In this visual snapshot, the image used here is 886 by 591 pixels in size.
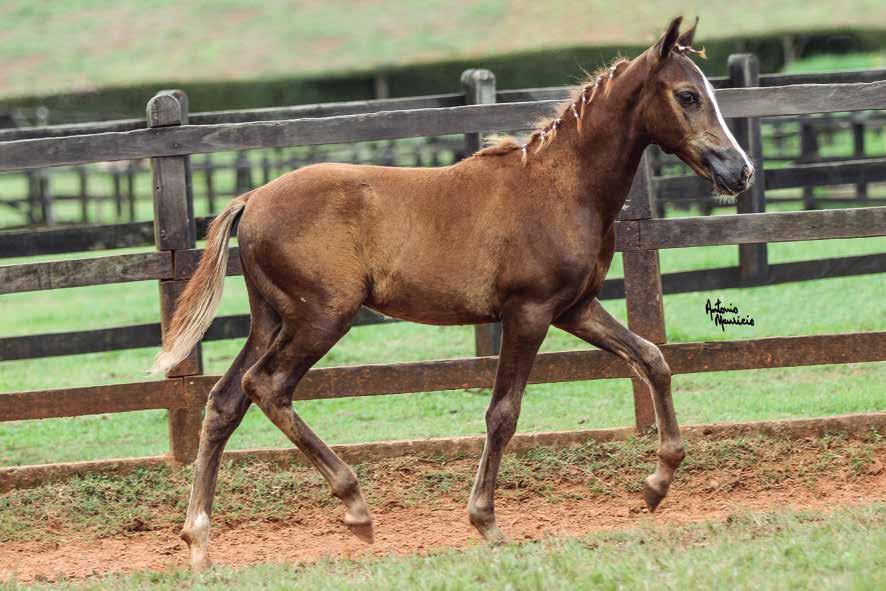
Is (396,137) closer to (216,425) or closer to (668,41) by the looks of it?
(668,41)

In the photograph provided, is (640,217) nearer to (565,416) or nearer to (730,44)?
(565,416)

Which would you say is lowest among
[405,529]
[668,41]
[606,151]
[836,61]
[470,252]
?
[405,529]

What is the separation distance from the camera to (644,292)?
6.79 m

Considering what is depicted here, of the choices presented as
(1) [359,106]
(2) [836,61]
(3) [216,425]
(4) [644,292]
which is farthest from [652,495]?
(2) [836,61]

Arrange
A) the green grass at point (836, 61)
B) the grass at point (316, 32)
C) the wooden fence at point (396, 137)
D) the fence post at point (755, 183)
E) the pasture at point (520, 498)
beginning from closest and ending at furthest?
the pasture at point (520, 498) < the wooden fence at point (396, 137) < the fence post at point (755, 183) < the grass at point (316, 32) < the green grass at point (836, 61)

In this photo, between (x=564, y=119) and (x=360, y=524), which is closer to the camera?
(x=360, y=524)

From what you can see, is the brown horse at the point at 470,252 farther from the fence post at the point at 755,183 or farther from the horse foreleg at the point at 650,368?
the fence post at the point at 755,183

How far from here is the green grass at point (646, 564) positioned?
407cm

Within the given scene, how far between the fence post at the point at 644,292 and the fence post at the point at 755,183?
2106 millimetres

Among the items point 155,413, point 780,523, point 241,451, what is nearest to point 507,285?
point 780,523

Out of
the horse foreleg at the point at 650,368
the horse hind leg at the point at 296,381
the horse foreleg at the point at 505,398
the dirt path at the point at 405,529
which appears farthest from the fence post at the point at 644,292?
the horse hind leg at the point at 296,381

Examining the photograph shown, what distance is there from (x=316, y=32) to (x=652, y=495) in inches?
1140

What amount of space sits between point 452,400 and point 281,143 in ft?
9.96

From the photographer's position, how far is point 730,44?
92.9 feet
